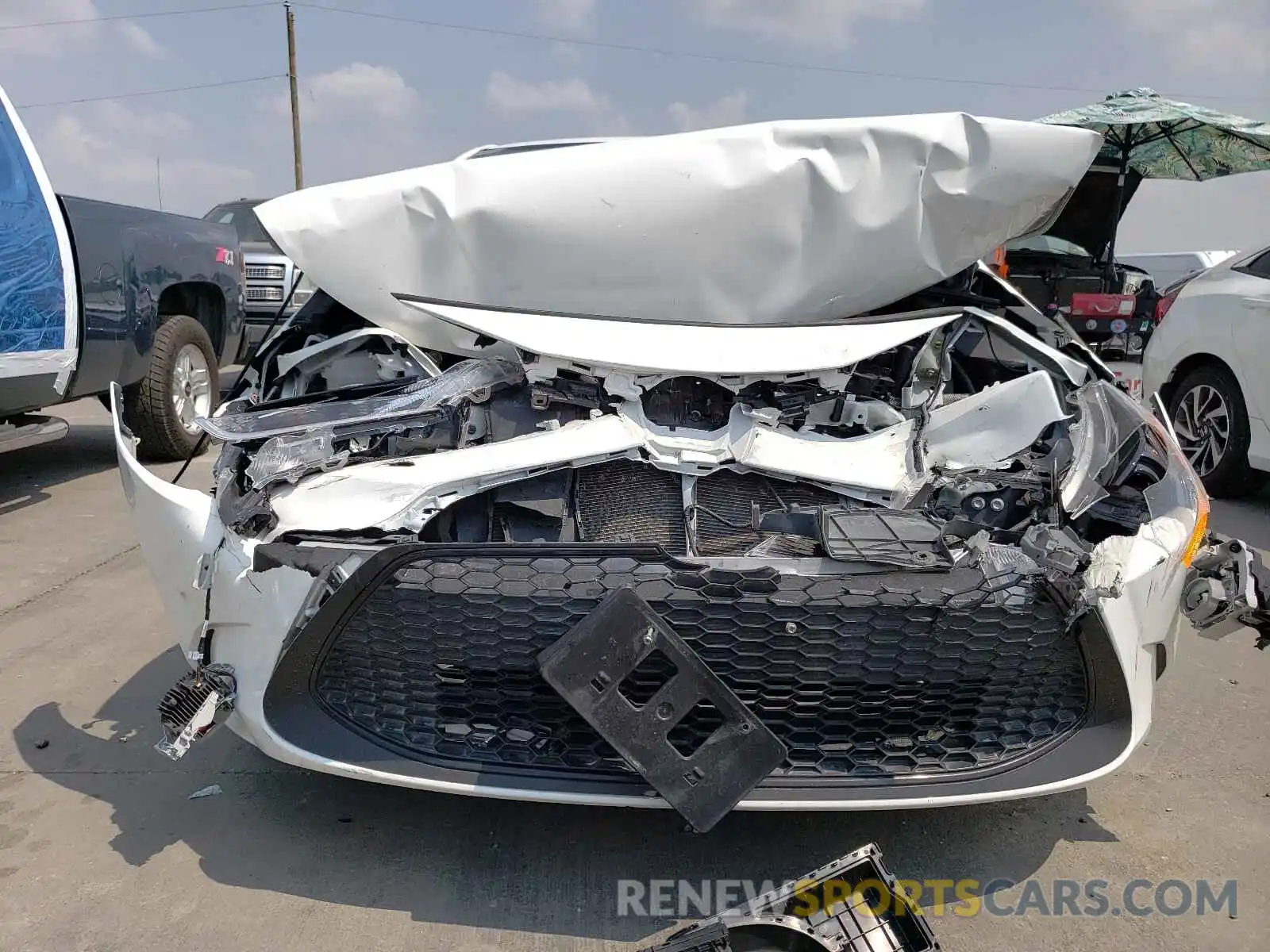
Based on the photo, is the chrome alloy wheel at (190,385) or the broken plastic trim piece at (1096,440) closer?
the broken plastic trim piece at (1096,440)

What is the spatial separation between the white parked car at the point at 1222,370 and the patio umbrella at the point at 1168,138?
544cm

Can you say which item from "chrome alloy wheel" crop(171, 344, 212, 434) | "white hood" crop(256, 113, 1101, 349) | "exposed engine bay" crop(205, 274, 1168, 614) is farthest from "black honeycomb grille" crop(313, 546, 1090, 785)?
"chrome alloy wheel" crop(171, 344, 212, 434)

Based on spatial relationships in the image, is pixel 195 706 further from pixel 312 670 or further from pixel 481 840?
pixel 481 840

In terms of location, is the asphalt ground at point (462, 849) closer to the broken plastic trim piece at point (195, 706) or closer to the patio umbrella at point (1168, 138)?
the broken plastic trim piece at point (195, 706)

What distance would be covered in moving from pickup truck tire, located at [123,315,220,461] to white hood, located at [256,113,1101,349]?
3.30m

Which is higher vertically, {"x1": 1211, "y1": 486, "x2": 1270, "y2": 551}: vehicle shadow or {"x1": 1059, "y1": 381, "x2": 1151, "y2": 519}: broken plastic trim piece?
{"x1": 1059, "y1": 381, "x2": 1151, "y2": 519}: broken plastic trim piece

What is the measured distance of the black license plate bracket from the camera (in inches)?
72.1

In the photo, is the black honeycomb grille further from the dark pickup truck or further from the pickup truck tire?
the pickup truck tire

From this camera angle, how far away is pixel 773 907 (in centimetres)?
179

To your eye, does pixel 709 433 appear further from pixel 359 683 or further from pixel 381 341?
pixel 381 341

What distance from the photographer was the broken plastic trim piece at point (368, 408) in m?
2.39

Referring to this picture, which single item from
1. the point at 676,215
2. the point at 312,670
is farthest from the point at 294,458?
the point at 676,215

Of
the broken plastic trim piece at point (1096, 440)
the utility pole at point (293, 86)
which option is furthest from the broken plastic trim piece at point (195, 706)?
the utility pole at point (293, 86)

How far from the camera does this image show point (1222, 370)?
538 cm
